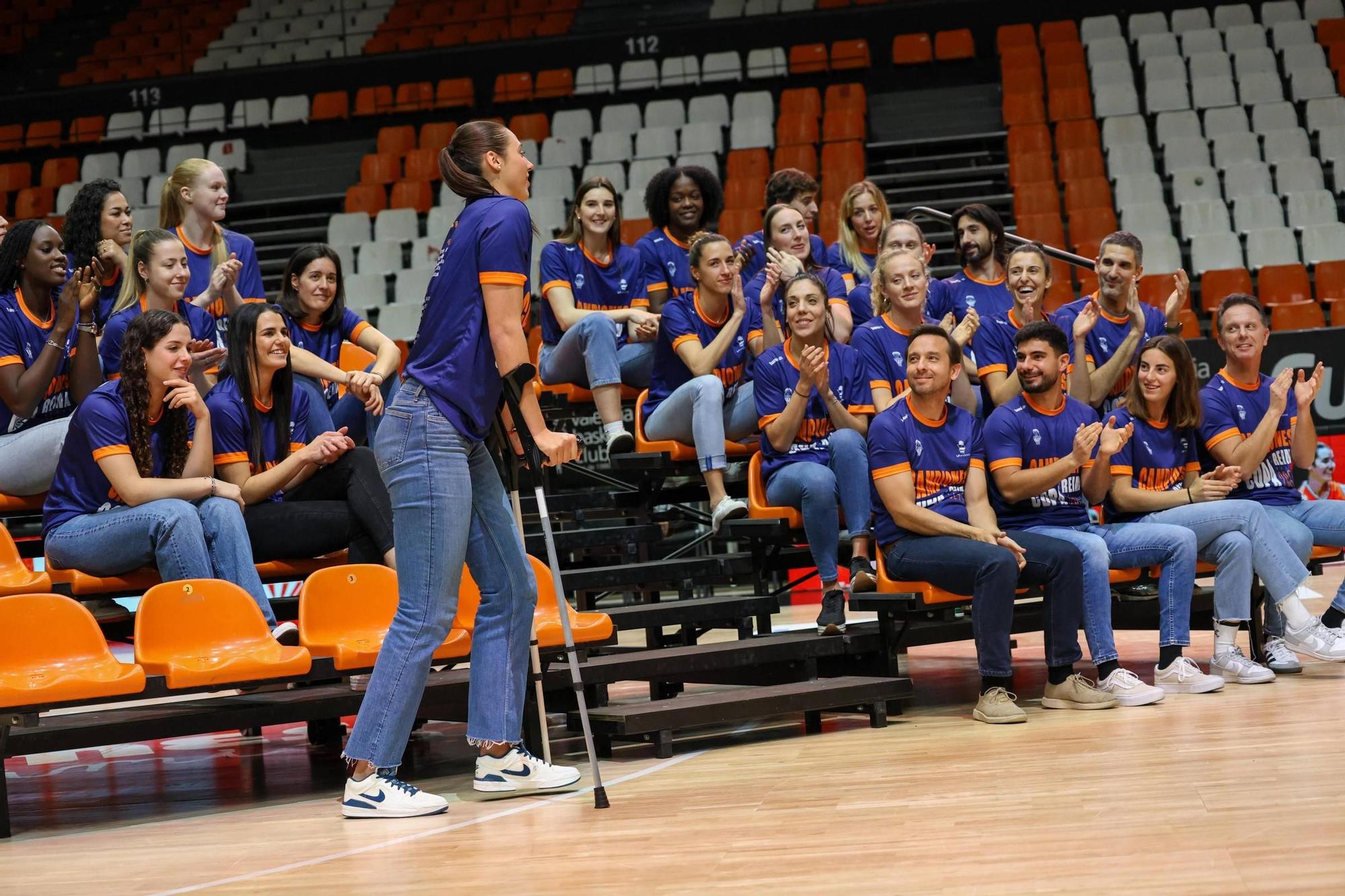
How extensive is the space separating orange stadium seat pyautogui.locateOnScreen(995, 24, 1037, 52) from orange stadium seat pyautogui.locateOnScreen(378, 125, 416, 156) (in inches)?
228

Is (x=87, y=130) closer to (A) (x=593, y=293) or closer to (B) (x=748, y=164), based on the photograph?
(B) (x=748, y=164)

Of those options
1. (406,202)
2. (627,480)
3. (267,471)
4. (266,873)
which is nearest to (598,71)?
(406,202)

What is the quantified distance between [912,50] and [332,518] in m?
10.7

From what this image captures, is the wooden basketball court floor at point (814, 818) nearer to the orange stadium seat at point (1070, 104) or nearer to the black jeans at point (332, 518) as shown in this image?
the black jeans at point (332, 518)

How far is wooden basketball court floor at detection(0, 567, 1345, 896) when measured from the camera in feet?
9.30

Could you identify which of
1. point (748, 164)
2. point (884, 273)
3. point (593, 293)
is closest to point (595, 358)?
point (593, 293)

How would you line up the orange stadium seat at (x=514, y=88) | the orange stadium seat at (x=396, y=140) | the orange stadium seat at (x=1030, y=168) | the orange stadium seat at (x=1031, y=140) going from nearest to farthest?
1. the orange stadium seat at (x=1030, y=168)
2. the orange stadium seat at (x=1031, y=140)
3. the orange stadium seat at (x=396, y=140)
4. the orange stadium seat at (x=514, y=88)

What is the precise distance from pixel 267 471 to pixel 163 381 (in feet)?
1.52

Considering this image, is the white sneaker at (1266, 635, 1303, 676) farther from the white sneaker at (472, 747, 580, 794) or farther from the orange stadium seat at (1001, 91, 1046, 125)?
the orange stadium seat at (1001, 91, 1046, 125)

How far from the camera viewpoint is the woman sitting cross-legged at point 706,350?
5711 millimetres

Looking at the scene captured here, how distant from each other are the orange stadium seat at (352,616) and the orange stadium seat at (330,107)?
11.4 meters

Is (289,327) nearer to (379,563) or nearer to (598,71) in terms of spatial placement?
(379,563)

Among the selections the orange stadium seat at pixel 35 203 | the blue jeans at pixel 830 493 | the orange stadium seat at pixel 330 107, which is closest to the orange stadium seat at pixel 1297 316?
the blue jeans at pixel 830 493

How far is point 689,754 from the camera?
4449 mm
